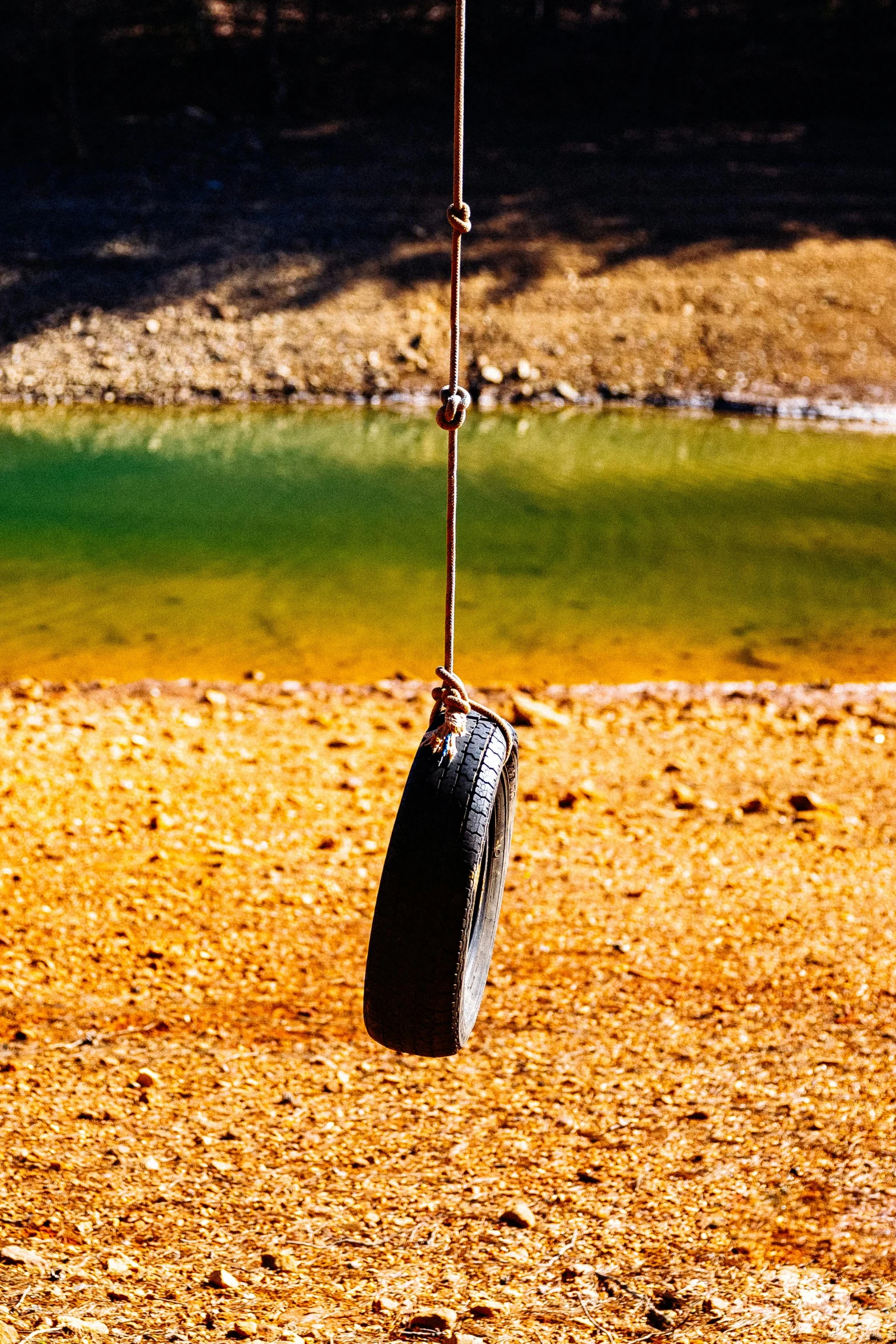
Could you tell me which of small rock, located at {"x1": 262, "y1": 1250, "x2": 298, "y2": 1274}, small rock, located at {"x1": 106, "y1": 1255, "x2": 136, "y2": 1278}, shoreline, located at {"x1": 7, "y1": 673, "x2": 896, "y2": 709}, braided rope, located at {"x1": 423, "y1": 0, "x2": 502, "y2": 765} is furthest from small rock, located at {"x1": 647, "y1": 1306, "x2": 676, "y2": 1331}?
shoreline, located at {"x1": 7, "y1": 673, "x2": 896, "y2": 709}

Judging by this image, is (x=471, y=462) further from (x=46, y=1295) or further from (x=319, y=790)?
(x=46, y=1295)

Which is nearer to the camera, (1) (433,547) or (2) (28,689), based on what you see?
(2) (28,689)

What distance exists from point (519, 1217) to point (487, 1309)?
0.45 meters

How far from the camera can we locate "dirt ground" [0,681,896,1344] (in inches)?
154

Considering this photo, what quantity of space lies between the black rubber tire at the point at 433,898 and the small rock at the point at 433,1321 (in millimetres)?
683

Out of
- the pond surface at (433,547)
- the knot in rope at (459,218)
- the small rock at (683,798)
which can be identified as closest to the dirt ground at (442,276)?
the pond surface at (433,547)

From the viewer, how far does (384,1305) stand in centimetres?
377

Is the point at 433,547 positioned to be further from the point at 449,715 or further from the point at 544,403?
the point at 449,715

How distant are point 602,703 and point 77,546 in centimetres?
660

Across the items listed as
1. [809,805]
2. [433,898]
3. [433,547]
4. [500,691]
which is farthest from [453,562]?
[433,547]

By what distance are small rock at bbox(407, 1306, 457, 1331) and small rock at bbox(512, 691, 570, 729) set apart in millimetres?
5536

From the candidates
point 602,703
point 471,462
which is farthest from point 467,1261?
point 471,462

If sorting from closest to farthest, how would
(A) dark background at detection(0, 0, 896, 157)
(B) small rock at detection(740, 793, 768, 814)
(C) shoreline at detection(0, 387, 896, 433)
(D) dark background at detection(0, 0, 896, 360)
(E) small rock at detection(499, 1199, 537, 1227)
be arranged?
(E) small rock at detection(499, 1199, 537, 1227) < (B) small rock at detection(740, 793, 768, 814) < (C) shoreline at detection(0, 387, 896, 433) < (D) dark background at detection(0, 0, 896, 360) < (A) dark background at detection(0, 0, 896, 157)

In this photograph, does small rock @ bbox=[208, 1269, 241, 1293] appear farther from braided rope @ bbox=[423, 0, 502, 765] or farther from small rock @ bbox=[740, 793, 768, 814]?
small rock @ bbox=[740, 793, 768, 814]
